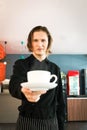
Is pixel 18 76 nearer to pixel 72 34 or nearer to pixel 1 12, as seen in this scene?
pixel 1 12

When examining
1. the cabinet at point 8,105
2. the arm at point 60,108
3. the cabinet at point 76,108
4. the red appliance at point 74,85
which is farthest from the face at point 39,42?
the red appliance at point 74,85

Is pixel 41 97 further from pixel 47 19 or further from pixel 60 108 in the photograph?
pixel 47 19

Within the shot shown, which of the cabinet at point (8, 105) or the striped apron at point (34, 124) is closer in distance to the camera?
the striped apron at point (34, 124)

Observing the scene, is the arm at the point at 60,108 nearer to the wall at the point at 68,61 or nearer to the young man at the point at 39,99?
the young man at the point at 39,99

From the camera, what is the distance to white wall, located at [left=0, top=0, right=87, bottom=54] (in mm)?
3344

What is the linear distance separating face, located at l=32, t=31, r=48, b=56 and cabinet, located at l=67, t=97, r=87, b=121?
391cm

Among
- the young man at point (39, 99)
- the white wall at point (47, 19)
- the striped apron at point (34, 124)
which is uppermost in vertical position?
the white wall at point (47, 19)

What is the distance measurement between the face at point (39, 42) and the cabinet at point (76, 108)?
3915 millimetres

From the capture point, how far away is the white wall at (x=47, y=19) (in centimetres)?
334

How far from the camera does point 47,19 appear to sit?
3703mm

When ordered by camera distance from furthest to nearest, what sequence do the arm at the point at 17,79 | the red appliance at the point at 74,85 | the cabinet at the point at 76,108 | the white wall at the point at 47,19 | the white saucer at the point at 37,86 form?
the red appliance at the point at 74,85 < the cabinet at the point at 76,108 < the white wall at the point at 47,19 < the arm at the point at 17,79 < the white saucer at the point at 37,86

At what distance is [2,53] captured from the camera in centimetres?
430

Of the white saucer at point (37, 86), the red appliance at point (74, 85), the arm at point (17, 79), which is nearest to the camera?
the white saucer at point (37, 86)

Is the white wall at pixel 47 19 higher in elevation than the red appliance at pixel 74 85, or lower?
higher
